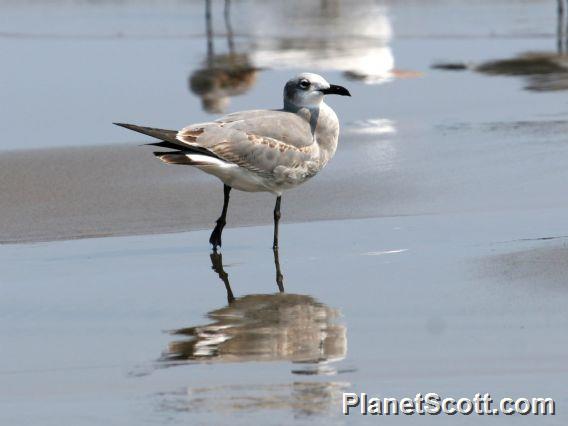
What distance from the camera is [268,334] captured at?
5367 millimetres

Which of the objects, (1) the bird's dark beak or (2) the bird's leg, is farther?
(1) the bird's dark beak

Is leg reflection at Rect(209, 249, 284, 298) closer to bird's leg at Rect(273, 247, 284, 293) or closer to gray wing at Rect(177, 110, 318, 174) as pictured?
bird's leg at Rect(273, 247, 284, 293)

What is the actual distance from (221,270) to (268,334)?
1.24 meters

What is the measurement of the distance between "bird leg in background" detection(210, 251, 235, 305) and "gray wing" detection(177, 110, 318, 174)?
0.52 metres

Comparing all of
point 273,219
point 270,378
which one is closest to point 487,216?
point 273,219

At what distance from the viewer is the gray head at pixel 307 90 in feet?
23.9

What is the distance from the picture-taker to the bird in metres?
6.78

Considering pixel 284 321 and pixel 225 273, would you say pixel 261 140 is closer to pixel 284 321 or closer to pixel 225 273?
pixel 225 273

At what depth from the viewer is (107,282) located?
6324mm

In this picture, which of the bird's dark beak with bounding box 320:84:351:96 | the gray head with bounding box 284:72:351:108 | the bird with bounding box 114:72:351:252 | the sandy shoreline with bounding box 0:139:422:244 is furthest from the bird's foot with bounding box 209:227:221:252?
the bird's dark beak with bounding box 320:84:351:96

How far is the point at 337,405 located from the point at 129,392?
30.1 inches

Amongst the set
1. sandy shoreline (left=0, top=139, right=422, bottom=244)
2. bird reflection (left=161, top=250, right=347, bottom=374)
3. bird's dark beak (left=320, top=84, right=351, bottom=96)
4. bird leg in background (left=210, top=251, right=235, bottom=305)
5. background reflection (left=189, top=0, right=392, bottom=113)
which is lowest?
background reflection (left=189, top=0, right=392, bottom=113)

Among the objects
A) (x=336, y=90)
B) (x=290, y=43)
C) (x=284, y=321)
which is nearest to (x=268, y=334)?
(x=284, y=321)

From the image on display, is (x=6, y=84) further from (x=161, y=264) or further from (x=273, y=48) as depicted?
(x=161, y=264)
